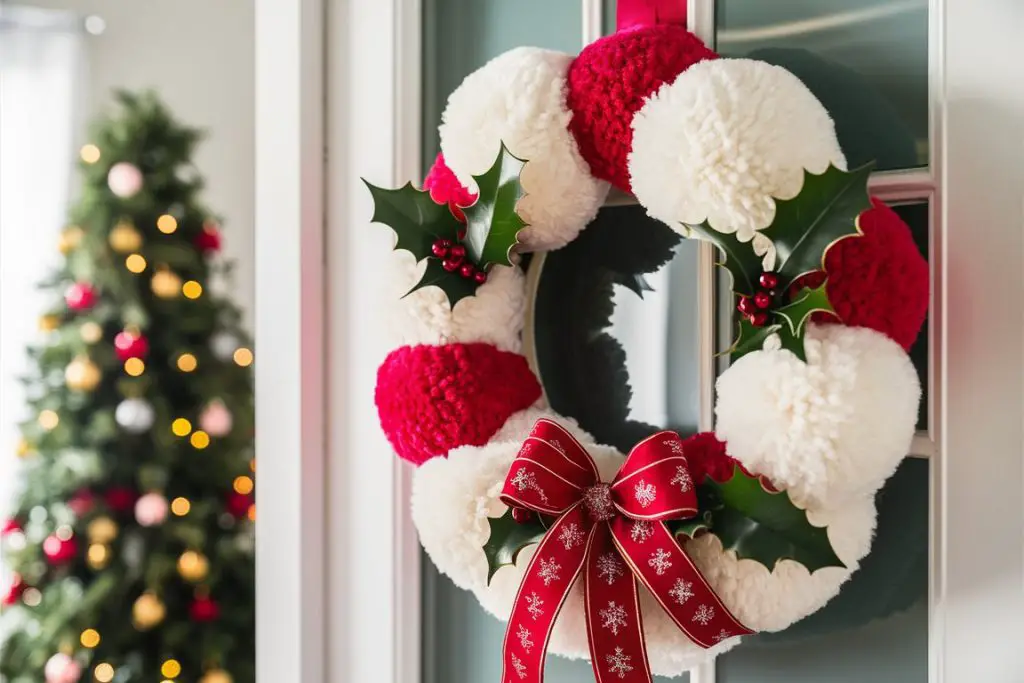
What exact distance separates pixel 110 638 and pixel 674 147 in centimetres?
153

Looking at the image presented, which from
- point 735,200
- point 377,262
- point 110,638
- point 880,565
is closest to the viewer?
point 735,200

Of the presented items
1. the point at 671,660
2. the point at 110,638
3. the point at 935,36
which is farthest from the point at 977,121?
the point at 110,638

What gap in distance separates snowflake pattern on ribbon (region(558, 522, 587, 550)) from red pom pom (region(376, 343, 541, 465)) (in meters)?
0.17

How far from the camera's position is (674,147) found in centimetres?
71

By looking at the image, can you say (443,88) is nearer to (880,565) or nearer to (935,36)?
(935,36)

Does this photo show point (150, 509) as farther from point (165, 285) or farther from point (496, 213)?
point (496, 213)

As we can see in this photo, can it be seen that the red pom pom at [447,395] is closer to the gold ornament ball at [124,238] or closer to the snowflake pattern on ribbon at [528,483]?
the snowflake pattern on ribbon at [528,483]

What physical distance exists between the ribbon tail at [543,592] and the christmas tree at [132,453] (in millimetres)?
1111

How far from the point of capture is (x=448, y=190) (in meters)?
0.86

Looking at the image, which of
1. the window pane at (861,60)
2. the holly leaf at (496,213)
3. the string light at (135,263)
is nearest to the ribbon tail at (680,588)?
the holly leaf at (496,213)

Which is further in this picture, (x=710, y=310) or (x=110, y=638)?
(x=110, y=638)

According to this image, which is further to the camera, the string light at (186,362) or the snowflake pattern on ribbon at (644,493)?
the string light at (186,362)

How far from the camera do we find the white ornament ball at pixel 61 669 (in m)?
1.55

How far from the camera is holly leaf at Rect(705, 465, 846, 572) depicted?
25.3 inches
